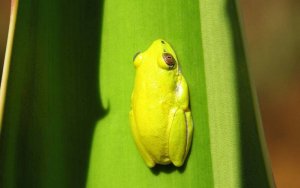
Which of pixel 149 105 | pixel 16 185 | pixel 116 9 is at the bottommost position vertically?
pixel 16 185

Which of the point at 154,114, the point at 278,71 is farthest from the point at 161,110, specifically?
the point at 278,71

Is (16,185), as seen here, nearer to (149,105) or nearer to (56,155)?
(56,155)

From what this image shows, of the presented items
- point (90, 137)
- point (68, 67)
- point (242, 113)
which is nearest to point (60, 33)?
point (68, 67)

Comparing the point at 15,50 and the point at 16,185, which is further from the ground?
the point at 15,50

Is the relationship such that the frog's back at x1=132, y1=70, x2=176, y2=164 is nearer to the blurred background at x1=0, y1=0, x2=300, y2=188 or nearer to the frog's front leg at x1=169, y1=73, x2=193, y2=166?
the frog's front leg at x1=169, y1=73, x2=193, y2=166

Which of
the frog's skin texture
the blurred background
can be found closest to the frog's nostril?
the frog's skin texture

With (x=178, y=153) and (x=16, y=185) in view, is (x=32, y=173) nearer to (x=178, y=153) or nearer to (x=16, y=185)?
(x=16, y=185)

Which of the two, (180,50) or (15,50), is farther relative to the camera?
(180,50)
